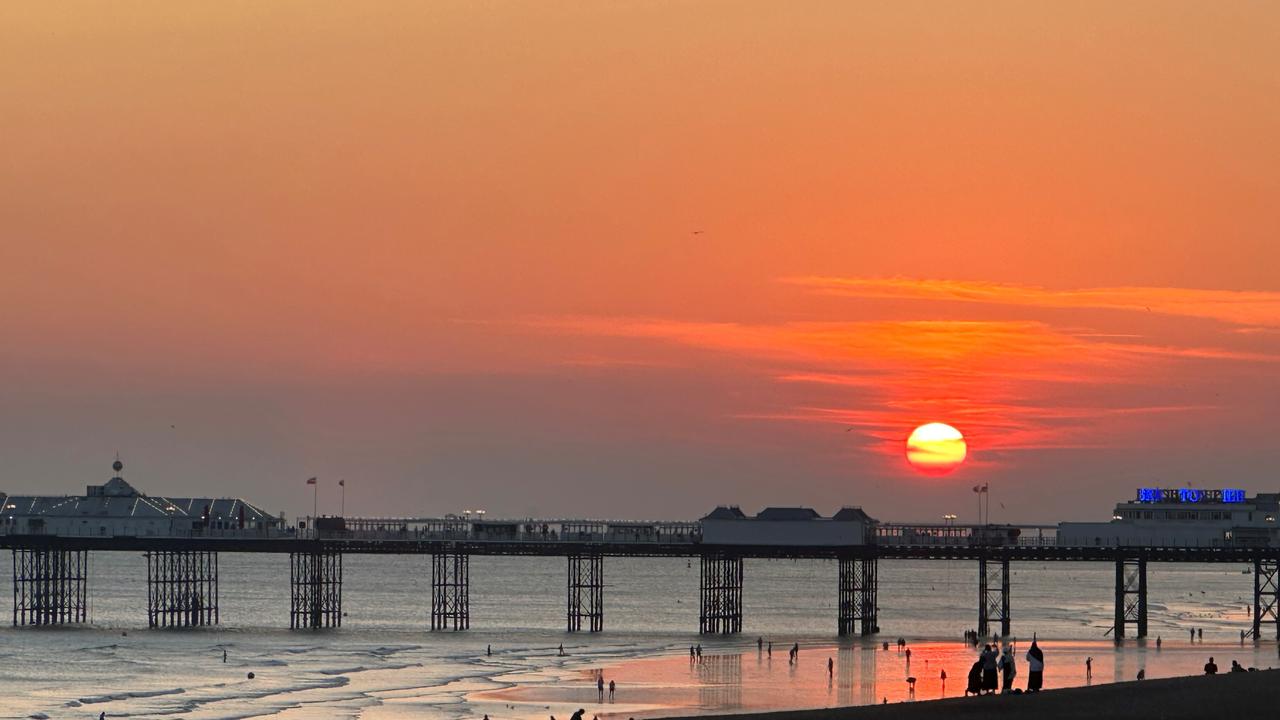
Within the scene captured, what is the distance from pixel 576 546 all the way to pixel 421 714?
147 feet

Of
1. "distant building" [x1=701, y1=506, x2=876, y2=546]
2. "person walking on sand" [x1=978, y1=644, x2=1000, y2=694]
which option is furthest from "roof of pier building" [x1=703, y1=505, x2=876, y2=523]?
"person walking on sand" [x1=978, y1=644, x2=1000, y2=694]

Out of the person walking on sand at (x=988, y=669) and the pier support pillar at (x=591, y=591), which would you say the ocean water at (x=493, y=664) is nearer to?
the pier support pillar at (x=591, y=591)

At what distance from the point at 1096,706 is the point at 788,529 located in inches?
2915

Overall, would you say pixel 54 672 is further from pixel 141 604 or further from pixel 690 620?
pixel 141 604

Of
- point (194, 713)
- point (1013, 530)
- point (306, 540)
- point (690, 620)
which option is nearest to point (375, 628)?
point (306, 540)

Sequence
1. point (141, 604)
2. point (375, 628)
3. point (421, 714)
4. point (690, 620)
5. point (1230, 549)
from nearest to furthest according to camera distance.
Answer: point (421, 714)
point (1230, 549)
point (375, 628)
point (690, 620)
point (141, 604)

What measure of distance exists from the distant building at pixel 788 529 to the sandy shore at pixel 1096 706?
6857 cm

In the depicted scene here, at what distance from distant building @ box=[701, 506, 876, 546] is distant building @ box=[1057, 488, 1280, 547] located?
1280cm

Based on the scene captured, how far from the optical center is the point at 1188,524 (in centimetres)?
11812

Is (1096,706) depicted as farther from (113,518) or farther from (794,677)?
(113,518)

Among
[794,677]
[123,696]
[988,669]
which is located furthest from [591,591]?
[988,669]

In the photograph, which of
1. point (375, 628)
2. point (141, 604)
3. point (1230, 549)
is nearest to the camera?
point (1230, 549)

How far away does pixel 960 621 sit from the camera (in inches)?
5728

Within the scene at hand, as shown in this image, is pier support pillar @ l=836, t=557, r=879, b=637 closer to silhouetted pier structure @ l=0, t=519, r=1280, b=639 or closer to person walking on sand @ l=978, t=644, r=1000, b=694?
silhouetted pier structure @ l=0, t=519, r=1280, b=639
